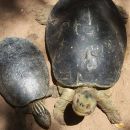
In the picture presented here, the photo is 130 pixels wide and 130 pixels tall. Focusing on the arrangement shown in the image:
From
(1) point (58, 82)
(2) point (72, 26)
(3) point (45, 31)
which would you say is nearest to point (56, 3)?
(3) point (45, 31)

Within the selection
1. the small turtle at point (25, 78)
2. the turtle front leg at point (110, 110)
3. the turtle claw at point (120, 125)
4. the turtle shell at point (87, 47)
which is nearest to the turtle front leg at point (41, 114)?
the small turtle at point (25, 78)

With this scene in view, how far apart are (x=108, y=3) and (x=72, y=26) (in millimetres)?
610

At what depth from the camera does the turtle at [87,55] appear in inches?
176

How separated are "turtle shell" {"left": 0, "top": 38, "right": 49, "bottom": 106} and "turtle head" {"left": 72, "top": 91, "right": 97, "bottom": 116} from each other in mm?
521

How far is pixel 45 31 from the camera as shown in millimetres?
5227

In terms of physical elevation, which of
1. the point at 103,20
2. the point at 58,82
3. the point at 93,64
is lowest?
the point at 58,82

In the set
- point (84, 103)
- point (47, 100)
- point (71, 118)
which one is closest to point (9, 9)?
point (47, 100)

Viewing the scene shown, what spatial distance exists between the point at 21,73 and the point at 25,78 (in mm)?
72

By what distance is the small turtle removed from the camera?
4605mm

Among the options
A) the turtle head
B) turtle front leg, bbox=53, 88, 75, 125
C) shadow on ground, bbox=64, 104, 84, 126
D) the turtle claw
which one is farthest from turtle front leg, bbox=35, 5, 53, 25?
the turtle claw

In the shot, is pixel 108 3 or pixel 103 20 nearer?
pixel 103 20

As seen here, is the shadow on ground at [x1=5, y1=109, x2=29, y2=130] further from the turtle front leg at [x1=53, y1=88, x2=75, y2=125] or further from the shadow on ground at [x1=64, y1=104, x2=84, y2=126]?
the shadow on ground at [x1=64, y1=104, x2=84, y2=126]

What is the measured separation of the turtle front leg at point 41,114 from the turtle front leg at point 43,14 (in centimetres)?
115

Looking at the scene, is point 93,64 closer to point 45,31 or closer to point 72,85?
point 72,85
